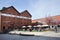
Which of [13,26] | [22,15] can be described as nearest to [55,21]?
[22,15]

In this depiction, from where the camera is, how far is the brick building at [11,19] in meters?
34.7

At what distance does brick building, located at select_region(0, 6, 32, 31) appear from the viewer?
3466cm

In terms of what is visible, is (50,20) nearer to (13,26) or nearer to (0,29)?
(13,26)

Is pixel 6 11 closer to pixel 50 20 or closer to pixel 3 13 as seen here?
pixel 3 13

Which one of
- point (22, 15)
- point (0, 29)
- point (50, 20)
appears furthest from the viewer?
point (50, 20)

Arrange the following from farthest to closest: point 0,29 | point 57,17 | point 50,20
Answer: point 57,17
point 50,20
point 0,29

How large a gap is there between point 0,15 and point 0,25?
7.62ft

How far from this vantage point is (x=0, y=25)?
34219 mm

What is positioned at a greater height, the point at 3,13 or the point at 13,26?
the point at 3,13

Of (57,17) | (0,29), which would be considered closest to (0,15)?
(0,29)

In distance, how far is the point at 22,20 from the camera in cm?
3803

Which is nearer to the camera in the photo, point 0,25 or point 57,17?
point 0,25

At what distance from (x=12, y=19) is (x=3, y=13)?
2.74 meters

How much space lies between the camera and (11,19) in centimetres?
3588
